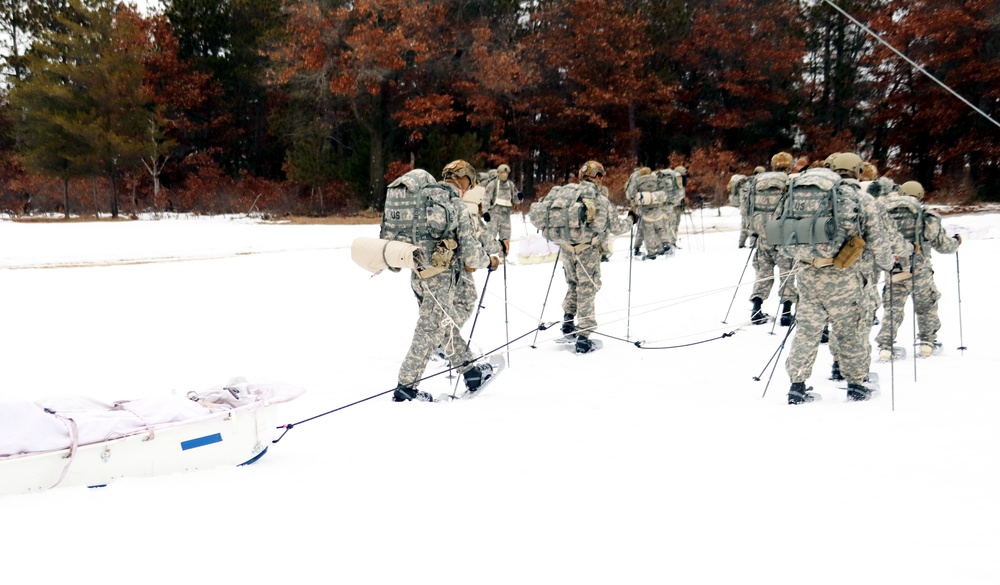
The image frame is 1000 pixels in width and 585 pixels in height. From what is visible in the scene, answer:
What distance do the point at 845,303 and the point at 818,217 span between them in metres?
0.79

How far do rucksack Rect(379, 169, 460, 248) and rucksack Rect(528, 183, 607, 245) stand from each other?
2.55 meters

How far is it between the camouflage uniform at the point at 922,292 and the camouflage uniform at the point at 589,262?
113 inches

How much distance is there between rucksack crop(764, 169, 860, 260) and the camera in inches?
239

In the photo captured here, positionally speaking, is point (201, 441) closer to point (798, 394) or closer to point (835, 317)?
point (798, 394)

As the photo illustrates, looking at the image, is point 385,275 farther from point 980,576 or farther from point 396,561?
point 980,576

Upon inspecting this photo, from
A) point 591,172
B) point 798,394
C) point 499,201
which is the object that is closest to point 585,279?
point 591,172

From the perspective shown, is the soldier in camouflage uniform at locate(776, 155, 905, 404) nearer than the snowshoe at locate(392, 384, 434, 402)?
Yes

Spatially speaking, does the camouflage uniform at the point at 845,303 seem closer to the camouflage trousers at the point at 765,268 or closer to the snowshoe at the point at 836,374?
the snowshoe at the point at 836,374

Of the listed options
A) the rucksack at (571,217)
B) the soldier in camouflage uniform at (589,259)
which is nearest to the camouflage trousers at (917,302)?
the soldier in camouflage uniform at (589,259)

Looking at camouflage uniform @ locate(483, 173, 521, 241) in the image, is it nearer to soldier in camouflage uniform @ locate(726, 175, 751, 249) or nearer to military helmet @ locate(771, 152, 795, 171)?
soldier in camouflage uniform @ locate(726, 175, 751, 249)

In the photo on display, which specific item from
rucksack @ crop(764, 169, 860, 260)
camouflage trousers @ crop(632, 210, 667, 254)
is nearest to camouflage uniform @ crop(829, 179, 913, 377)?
rucksack @ crop(764, 169, 860, 260)

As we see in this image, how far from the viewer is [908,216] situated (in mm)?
7680

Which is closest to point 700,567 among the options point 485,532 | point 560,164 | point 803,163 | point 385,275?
point 485,532

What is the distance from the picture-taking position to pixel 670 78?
33312 mm
